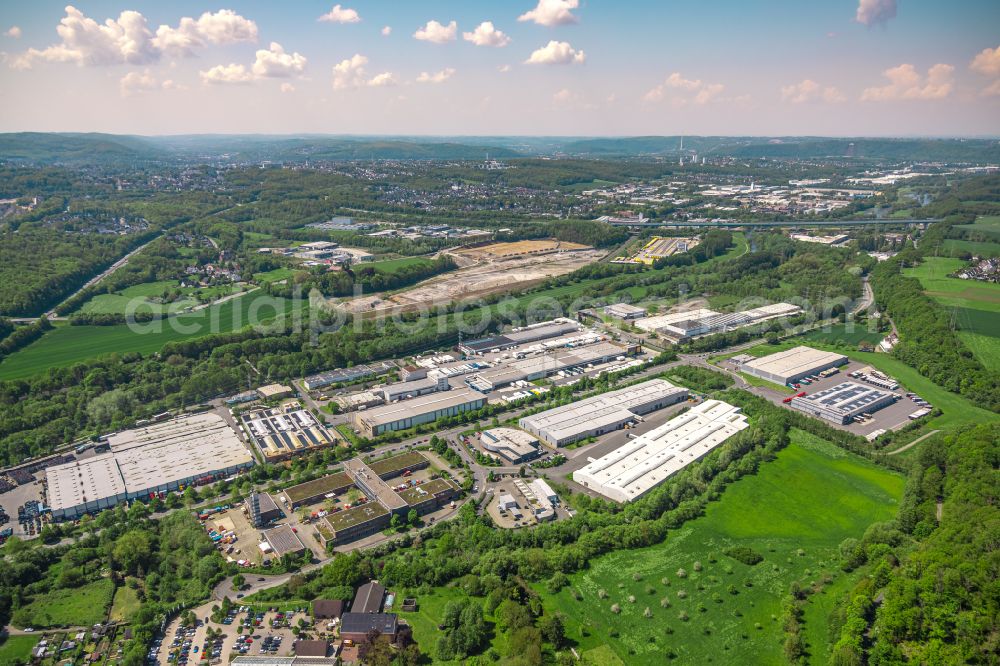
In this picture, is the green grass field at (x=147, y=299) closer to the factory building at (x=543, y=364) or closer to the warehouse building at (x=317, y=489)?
the factory building at (x=543, y=364)

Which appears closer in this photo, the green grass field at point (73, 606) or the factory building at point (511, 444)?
the green grass field at point (73, 606)

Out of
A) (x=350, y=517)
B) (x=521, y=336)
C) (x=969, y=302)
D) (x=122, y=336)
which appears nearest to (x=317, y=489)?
(x=350, y=517)

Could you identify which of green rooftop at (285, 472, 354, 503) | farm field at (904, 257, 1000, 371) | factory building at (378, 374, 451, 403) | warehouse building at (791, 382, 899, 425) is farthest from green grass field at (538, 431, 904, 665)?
farm field at (904, 257, 1000, 371)

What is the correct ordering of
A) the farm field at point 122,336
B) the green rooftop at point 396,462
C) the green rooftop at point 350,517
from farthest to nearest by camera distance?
the farm field at point 122,336 → the green rooftop at point 396,462 → the green rooftop at point 350,517

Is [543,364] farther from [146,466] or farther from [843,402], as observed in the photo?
[146,466]

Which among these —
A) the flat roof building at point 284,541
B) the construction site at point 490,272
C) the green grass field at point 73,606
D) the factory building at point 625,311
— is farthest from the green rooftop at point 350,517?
the factory building at point 625,311

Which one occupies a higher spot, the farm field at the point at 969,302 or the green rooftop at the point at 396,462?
the farm field at the point at 969,302

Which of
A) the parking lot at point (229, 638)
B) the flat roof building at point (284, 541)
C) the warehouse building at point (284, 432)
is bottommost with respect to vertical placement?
the parking lot at point (229, 638)
